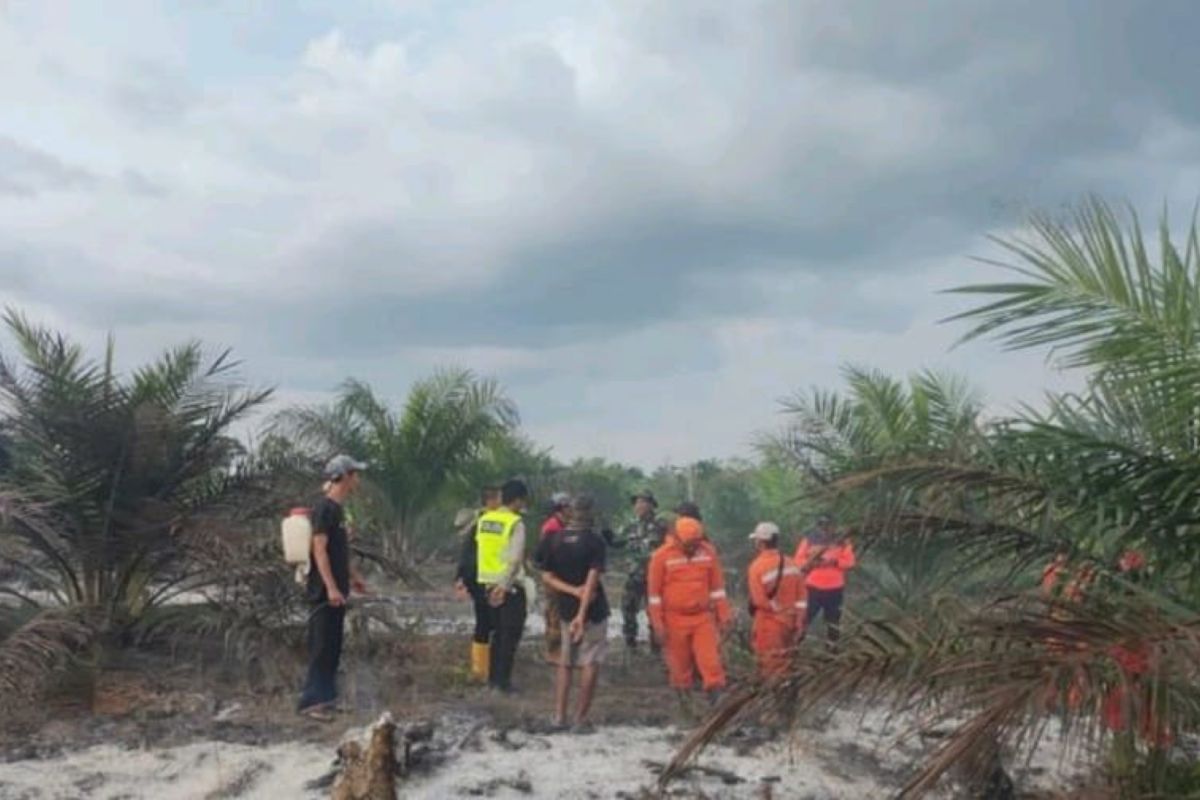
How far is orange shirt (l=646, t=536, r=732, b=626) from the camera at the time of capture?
28.9 ft

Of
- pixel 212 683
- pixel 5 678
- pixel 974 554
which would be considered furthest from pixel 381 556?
pixel 974 554

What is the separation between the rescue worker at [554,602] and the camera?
9125 mm

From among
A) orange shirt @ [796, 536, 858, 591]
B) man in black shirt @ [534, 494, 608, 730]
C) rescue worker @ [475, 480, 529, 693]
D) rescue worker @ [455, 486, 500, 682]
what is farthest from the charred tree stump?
orange shirt @ [796, 536, 858, 591]

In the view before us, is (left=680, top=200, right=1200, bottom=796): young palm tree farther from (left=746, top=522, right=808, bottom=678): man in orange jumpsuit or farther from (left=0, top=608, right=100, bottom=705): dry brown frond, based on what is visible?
(left=0, top=608, right=100, bottom=705): dry brown frond

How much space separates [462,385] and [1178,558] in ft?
53.0

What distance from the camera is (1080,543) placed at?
190 inches

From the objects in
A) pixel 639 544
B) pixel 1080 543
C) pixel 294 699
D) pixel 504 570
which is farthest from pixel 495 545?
pixel 1080 543

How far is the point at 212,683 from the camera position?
9.73m

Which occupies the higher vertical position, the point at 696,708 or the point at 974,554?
the point at 974,554

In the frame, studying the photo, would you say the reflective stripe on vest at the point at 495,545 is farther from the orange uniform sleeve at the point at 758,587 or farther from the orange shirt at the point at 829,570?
the orange shirt at the point at 829,570

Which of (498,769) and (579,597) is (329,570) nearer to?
(498,769)

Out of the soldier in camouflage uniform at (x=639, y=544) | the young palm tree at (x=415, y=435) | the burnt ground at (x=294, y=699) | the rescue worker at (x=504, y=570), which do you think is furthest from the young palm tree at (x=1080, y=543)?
the young palm tree at (x=415, y=435)

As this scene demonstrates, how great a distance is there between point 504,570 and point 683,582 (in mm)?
1248

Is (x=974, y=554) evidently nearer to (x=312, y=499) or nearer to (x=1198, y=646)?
(x=1198, y=646)
